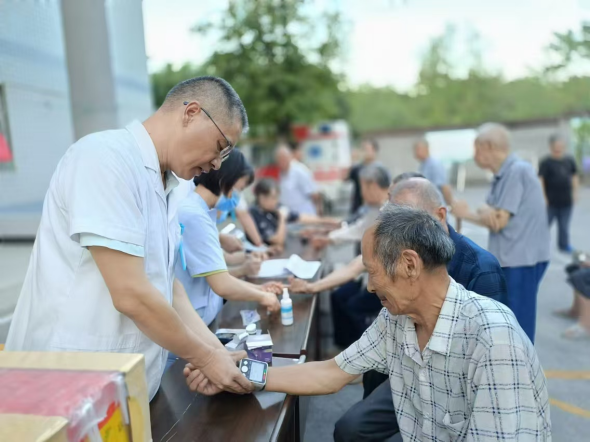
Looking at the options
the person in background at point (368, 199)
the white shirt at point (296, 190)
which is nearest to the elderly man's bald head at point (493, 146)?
the person in background at point (368, 199)

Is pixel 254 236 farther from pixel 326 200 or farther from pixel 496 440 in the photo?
pixel 326 200

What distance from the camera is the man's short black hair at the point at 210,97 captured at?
4.49 ft

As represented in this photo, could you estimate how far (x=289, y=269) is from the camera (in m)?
2.96

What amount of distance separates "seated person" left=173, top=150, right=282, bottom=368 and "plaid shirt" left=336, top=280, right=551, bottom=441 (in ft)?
2.46

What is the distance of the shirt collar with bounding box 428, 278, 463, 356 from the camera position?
1.33m

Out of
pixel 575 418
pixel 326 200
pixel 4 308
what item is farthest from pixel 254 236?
pixel 326 200

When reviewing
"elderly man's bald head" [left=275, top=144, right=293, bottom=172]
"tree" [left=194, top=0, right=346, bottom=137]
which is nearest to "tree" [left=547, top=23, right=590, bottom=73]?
"elderly man's bald head" [left=275, top=144, right=293, bottom=172]

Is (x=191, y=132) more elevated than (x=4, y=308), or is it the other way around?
(x=191, y=132)

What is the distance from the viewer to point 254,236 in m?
4.21

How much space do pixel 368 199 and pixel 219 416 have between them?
282 centimetres

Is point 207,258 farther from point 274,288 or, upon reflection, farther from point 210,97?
point 210,97

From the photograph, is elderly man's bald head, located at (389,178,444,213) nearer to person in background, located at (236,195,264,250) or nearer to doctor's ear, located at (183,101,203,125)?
doctor's ear, located at (183,101,203,125)

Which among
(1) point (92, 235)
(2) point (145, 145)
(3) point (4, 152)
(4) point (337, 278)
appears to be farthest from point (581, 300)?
(3) point (4, 152)

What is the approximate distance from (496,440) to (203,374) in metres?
0.88
